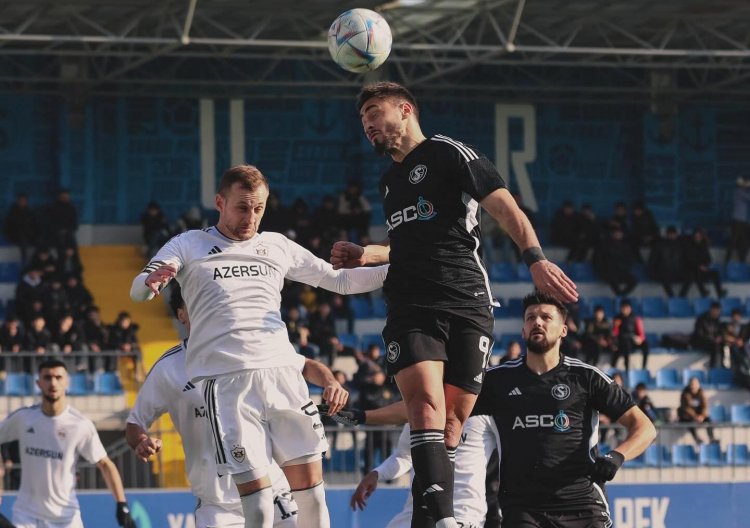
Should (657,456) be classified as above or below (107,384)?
below

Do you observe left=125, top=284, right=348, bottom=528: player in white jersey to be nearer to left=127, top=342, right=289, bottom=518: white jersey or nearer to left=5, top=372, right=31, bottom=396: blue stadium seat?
left=127, top=342, right=289, bottom=518: white jersey

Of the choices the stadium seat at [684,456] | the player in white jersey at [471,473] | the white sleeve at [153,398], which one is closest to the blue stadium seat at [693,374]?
the stadium seat at [684,456]

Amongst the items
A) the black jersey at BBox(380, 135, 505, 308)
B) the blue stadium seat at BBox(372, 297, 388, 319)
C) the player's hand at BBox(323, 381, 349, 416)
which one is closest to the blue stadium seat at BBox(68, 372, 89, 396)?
the blue stadium seat at BBox(372, 297, 388, 319)

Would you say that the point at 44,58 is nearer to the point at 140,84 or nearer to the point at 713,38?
the point at 140,84

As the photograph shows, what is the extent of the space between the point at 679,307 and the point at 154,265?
21.3 meters

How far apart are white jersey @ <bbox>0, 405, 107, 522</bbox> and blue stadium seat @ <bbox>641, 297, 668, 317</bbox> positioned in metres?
16.6

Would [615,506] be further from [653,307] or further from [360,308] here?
[653,307]

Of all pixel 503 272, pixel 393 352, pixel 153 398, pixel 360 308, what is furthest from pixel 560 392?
pixel 503 272

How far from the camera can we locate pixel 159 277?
7.39 metres

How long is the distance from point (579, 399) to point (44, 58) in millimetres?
22578

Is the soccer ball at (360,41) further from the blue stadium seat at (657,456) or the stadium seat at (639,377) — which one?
the stadium seat at (639,377)

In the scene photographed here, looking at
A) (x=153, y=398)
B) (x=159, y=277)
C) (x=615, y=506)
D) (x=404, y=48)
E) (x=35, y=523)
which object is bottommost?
(x=615, y=506)

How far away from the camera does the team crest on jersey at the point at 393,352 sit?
7.48 meters

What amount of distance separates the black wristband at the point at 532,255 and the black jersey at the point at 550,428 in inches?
78.6
